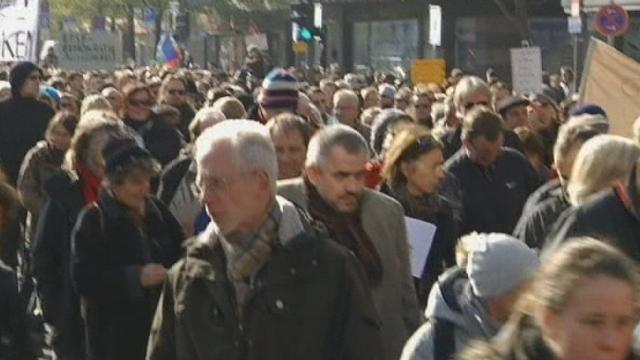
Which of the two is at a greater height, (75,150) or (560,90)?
(75,150)

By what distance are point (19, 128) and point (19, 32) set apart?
8434mm

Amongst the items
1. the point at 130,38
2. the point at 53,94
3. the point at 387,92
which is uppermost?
the point at 53,94

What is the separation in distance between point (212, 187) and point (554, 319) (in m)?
1.76

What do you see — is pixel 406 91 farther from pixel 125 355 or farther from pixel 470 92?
pixel 125 355

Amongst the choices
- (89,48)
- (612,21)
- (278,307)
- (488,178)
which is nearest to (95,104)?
(488,178)

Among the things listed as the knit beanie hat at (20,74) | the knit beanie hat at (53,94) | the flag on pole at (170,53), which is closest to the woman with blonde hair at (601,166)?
the knit beanie hat at (20,74)

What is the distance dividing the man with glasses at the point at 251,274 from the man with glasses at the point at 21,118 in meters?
9.31

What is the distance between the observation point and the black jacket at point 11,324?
583 cm

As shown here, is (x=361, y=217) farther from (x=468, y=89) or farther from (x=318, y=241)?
(x=468, y=89)

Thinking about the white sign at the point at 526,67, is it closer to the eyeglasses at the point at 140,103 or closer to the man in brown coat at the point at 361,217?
the eyeglasses at the point at 140,103

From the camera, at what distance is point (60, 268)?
861 centimetres

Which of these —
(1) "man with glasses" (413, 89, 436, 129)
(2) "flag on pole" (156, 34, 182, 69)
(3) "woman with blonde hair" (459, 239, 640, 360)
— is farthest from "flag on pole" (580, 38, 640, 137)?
(2) "flag on pole" (156, 34, 182, 69)

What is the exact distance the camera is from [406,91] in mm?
19203

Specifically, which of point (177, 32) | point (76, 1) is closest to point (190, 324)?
point (177, 32)
